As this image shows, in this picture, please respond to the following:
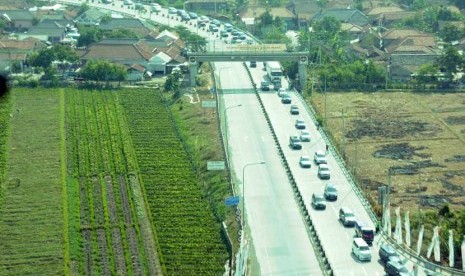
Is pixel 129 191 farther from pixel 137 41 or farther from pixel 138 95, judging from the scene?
pixel 137 41

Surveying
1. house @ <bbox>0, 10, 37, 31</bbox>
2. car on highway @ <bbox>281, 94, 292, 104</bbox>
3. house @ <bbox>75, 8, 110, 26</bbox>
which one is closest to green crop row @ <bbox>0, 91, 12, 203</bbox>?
car on highway @ <bbox>281, 94, 292, 104</bbox>

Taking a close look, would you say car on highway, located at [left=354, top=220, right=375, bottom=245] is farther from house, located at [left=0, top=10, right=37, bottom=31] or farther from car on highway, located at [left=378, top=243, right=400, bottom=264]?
house, located at [left=0, top=10, right=37, bottom=31]

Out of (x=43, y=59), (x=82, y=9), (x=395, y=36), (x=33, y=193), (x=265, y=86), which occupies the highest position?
(x=82, y=9)

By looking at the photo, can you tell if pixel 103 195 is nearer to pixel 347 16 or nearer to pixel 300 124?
pixel 300 124

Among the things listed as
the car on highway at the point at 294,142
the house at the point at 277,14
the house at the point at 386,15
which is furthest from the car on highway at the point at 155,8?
the car on highway at the point at 294,142

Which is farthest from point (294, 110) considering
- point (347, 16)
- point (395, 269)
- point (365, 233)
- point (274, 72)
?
point (347, 16)

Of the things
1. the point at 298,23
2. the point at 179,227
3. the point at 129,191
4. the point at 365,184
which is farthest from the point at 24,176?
the point at 298,23
